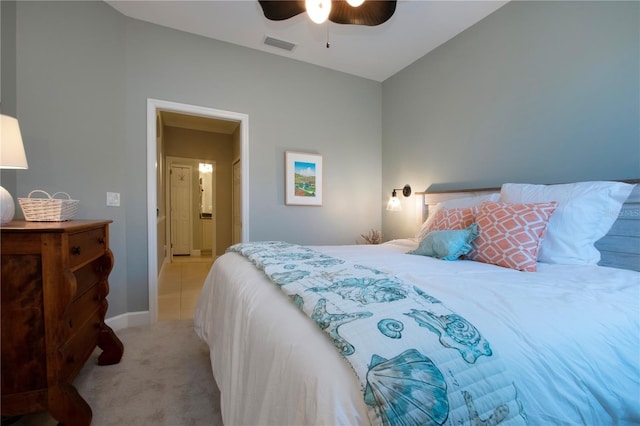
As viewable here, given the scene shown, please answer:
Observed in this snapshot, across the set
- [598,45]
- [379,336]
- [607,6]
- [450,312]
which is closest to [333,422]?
[379,336]

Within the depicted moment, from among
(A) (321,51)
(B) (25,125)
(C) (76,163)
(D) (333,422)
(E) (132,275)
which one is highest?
(A) (321,51)

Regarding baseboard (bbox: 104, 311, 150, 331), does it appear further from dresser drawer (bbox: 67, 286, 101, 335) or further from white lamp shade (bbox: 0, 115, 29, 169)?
white lamp shade (bbox: 0, 115, 29, 169)

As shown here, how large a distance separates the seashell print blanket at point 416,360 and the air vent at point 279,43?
9.46ft

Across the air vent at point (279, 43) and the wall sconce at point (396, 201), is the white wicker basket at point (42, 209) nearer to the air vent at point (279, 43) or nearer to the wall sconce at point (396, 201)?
the air vent at point (279, 43)

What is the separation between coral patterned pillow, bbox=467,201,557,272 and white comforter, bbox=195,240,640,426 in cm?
24

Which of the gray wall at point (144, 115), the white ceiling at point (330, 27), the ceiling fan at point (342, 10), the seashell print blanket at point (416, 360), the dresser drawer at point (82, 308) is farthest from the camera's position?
the white ceiling at point (330, 27)

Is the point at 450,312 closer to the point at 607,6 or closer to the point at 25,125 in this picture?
the point at 607,6

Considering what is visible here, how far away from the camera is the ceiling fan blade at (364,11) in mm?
1824

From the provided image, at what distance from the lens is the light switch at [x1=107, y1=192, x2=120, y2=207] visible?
2352 millimetres

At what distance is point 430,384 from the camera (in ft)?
1.77

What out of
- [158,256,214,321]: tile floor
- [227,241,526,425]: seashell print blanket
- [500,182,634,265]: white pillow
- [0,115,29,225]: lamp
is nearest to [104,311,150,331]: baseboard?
[158,256,214,321]: tile floor

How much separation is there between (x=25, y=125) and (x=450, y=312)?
294 cm

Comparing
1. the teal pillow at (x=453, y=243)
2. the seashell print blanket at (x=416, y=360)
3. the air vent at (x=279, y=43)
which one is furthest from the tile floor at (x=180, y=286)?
the air vent at (x=279, y=43)

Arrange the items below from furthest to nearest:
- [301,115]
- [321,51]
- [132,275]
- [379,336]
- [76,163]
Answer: [301,115] → [321,51] → [132,275] → [76,163] → [379,336]
